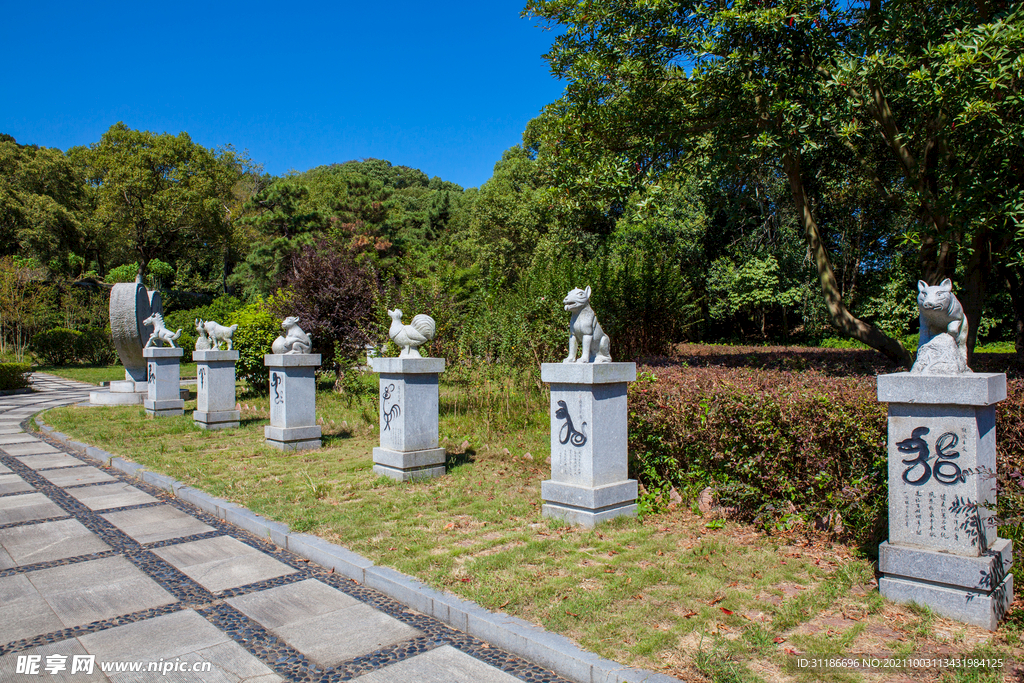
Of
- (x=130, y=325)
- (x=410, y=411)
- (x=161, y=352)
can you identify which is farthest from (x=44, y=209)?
(x=410, y=411)

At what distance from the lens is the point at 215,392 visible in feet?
32.4

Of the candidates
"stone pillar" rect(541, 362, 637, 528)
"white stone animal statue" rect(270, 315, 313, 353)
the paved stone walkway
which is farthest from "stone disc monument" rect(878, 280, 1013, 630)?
"white stone animal statue" rect(270, 315, 313, 353)

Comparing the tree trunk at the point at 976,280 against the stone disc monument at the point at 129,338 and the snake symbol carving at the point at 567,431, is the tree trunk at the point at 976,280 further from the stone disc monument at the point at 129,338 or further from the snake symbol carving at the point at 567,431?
the stone disc monument at the point at 129,338

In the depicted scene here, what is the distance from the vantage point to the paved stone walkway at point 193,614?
2898 mm

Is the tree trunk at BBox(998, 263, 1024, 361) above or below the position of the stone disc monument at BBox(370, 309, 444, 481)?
above

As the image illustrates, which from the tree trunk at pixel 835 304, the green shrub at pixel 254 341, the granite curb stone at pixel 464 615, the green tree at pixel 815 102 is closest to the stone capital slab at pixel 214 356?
the green shrub at pixel 254 341

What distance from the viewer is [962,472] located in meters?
3.20

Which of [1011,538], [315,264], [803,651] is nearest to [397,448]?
[803,651]

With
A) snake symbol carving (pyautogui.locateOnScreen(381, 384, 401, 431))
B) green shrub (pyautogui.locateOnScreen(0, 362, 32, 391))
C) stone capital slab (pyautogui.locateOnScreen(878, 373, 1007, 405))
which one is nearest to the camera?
stone capital slab (pyautogui.locateOnScreen(878, 373, 1007, 405))

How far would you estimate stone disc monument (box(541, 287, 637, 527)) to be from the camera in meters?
4.76

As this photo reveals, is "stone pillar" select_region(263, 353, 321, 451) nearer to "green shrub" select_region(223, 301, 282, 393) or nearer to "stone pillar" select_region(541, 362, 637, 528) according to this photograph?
"stone pillar" select_region(541, 362, 637, 528)

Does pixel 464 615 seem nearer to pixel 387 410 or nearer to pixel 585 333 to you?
pixel 585 333

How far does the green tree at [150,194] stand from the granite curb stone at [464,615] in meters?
31.2

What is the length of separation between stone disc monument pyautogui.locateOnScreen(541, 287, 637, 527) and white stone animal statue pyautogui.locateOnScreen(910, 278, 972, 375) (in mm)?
2024
